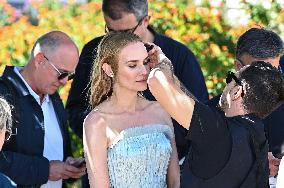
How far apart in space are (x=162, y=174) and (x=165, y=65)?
0.96 m

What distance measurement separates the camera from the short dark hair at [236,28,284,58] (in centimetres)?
566

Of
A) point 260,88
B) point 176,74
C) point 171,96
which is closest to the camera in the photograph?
point 171,96

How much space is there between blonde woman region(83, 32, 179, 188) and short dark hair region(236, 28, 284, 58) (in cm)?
83

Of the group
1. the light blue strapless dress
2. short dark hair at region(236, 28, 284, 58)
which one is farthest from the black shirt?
the light blue strapless dress

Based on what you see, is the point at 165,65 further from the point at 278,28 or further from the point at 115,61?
the point at 278,28

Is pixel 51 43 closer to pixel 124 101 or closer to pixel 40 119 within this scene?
pixel 40 119

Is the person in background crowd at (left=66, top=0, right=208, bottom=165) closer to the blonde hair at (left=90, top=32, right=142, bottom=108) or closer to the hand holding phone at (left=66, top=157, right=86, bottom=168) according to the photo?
the hand holding phone at (left=66, top=157, right=86, bottom=168)

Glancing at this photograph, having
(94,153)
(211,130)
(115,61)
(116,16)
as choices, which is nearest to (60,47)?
(116,16)

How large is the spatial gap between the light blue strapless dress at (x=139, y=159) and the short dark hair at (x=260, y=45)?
38.8 inches

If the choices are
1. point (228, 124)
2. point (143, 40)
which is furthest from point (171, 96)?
point (143, 40)

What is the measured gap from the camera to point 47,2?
28.9 ft

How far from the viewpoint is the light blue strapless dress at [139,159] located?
16.3ft

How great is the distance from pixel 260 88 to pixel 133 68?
104 cm

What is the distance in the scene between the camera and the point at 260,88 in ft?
14.1
